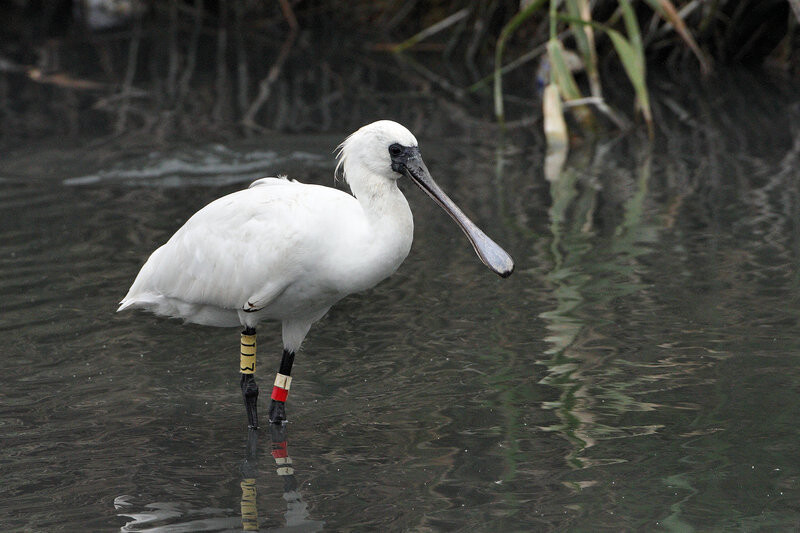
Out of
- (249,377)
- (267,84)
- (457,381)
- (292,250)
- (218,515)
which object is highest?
(267,84)

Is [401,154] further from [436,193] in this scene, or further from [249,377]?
[249,377]

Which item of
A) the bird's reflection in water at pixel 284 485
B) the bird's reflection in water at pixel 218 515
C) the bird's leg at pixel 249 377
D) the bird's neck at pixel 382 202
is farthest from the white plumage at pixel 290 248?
the bird's reflection in water at pixel 218 515

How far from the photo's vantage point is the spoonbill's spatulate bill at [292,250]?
4.74 metres

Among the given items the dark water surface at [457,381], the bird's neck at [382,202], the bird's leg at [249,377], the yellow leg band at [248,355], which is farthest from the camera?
the yellow leg band at [248,355]

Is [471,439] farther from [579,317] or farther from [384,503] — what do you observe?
[579,317]

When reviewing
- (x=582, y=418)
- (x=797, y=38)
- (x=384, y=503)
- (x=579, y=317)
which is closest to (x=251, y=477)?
(x=384, y=503)

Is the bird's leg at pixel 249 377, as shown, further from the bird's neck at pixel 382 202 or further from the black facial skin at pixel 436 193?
the black facial skin at pixel 436 193

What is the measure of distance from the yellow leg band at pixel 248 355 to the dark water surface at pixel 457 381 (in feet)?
0.81

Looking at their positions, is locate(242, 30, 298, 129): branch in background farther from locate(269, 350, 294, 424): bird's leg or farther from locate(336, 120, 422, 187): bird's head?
locate(336, 120, 422, 187): bird's head

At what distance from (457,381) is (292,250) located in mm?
1212

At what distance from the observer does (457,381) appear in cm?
564

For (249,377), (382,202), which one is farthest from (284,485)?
(382,202)

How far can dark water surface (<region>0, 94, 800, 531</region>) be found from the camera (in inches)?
174

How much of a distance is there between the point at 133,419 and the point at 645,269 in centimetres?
325
